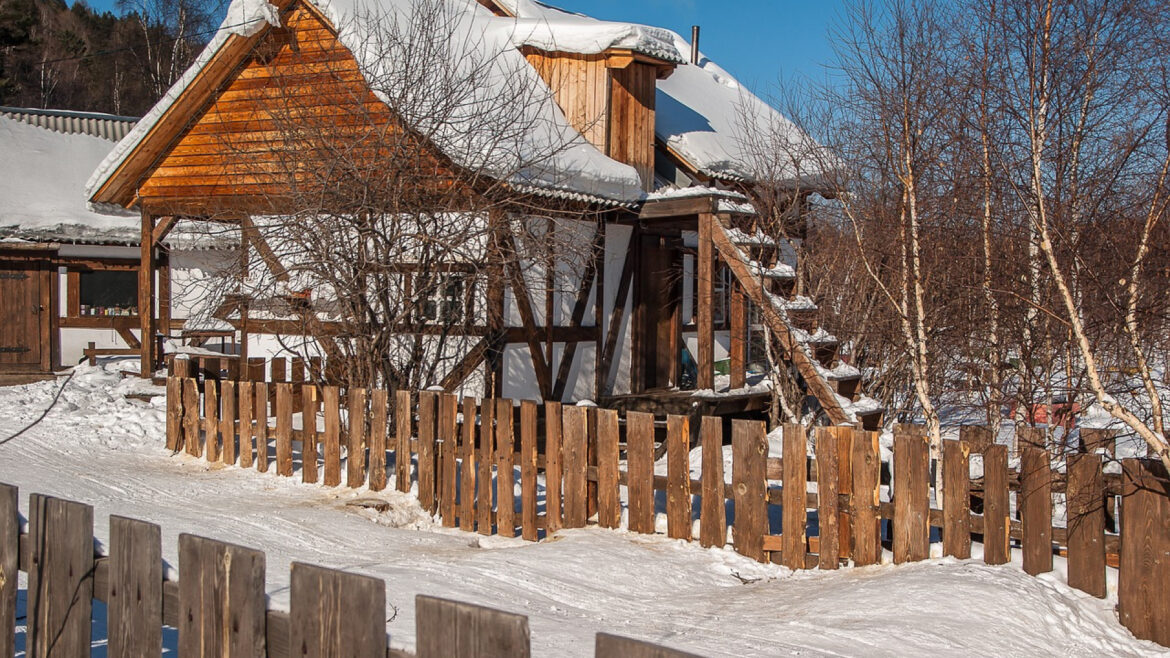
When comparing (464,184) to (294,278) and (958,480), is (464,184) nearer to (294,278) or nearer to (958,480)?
(294,278)

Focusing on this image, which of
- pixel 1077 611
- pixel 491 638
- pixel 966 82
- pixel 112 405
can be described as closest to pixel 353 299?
pixel 112 405

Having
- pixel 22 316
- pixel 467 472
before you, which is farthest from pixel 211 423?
pixel 22 316

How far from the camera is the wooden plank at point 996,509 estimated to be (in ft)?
19.9

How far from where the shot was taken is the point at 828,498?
659cm

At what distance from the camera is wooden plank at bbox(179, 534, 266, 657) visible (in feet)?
9.90

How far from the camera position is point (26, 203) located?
793 inches

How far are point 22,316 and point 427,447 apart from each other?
46.1 feet

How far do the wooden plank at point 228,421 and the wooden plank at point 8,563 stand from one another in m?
5.73

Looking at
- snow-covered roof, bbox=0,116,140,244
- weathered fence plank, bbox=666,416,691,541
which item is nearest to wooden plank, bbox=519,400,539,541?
weathered fence plank, bbox=666,416,691,541

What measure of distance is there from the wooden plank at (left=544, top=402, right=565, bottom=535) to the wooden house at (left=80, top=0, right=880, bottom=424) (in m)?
3.15

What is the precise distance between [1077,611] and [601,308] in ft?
28.1

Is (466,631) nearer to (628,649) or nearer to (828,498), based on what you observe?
(628,649)

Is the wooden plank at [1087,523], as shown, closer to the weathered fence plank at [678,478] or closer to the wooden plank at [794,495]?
the wooden plank at [794,495]

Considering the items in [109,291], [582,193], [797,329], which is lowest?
[797,329]
